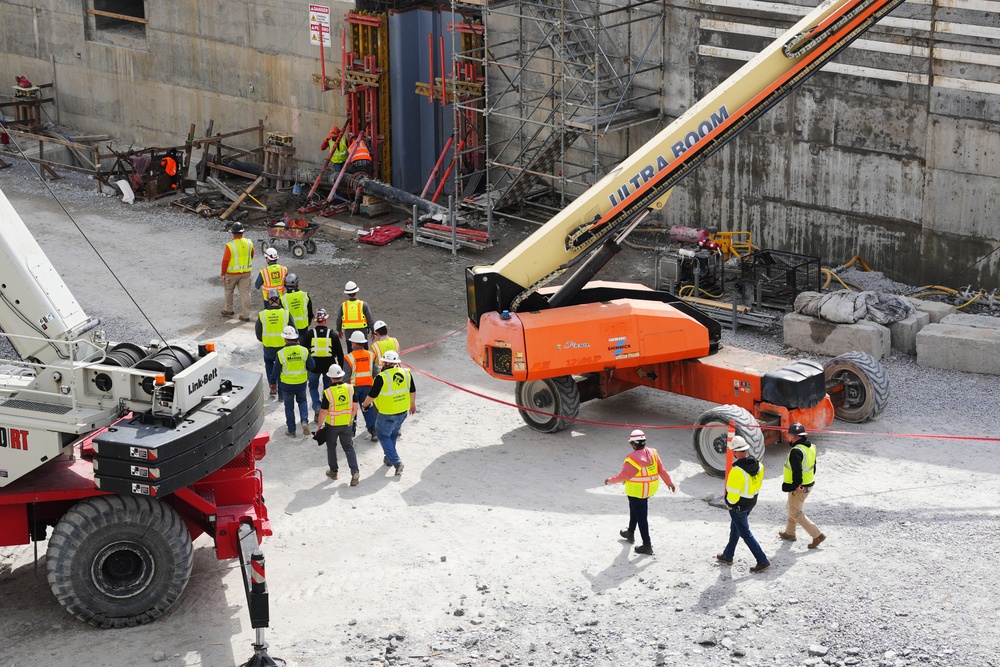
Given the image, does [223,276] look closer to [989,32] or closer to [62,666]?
[62,666]

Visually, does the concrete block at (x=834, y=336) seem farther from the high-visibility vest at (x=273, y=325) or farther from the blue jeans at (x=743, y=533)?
the high-visibility vest at (x=273, y=325)

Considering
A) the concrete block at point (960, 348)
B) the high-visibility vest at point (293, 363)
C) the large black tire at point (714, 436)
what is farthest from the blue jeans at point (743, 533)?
the concrete block at point (960, 348)

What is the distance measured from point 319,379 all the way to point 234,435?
5.17 m

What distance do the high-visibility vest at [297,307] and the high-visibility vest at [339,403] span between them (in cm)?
272

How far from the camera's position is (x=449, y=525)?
44.6ft

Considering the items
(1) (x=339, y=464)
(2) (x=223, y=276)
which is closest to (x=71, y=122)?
(2) (x=223, y=276)

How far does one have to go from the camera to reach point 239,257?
20078mm

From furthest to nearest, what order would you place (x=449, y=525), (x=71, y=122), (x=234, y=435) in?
1. (x=71, y=122)
2. (x=449, y=525)
3. (x=234, y=435)

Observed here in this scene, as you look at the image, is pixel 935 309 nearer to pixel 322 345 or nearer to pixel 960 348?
pixel 960 348

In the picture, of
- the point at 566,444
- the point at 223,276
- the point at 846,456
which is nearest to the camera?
the point at 846,456

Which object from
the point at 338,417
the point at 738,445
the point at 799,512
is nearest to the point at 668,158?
the point at 738,445

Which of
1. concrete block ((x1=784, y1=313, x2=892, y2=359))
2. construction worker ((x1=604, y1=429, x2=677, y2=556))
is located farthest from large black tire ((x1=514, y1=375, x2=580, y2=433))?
concrete block ((x1=784, y1=313, x2=892, y2=359))

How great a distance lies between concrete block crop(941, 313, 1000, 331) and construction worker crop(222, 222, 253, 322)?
9.90 metres

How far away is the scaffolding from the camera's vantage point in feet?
73.0
